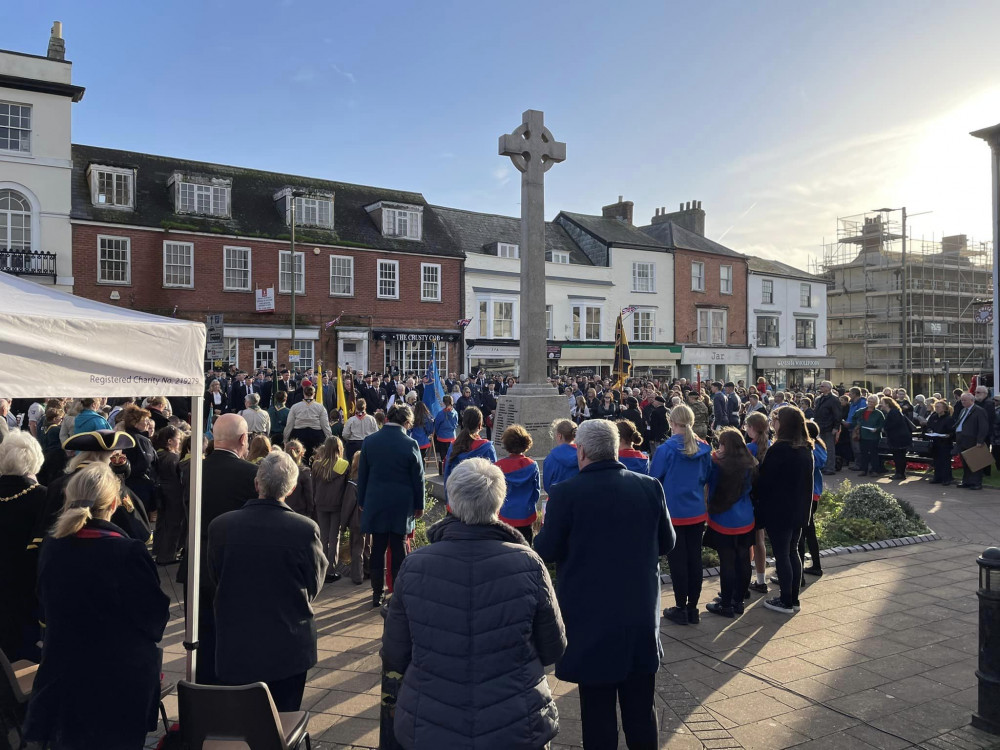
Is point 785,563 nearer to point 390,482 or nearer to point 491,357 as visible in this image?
point 390,482

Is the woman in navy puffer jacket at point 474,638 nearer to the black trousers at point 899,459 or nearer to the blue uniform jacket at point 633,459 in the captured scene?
the blue uniform jacket at point 633,459

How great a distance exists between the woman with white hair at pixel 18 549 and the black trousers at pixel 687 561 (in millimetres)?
4659

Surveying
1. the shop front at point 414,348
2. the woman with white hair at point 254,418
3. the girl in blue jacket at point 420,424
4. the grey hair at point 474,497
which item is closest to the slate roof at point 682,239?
the shop front at point 414,348

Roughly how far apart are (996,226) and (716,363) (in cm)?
1876

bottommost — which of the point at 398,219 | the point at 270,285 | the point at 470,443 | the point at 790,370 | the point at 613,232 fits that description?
the point at 470,443

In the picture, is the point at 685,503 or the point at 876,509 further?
the point at 876,509

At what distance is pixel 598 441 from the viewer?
3707mm

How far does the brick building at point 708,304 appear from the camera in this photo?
131 ft

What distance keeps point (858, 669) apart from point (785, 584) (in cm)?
112

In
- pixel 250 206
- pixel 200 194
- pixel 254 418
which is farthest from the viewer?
pixel 250 206

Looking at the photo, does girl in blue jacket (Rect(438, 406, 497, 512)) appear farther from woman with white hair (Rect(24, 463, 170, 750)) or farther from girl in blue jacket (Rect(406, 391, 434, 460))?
woman with white hair (Rect(24, 463, 170, 750))

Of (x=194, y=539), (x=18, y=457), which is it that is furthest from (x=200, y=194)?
(x=194, y=539)

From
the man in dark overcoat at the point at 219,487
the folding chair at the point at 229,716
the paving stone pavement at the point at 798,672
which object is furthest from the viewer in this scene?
the man in dark overcoat at the point at 219,487

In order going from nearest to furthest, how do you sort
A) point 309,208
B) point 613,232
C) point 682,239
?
point 309,208, point 613,232, point 682,239
